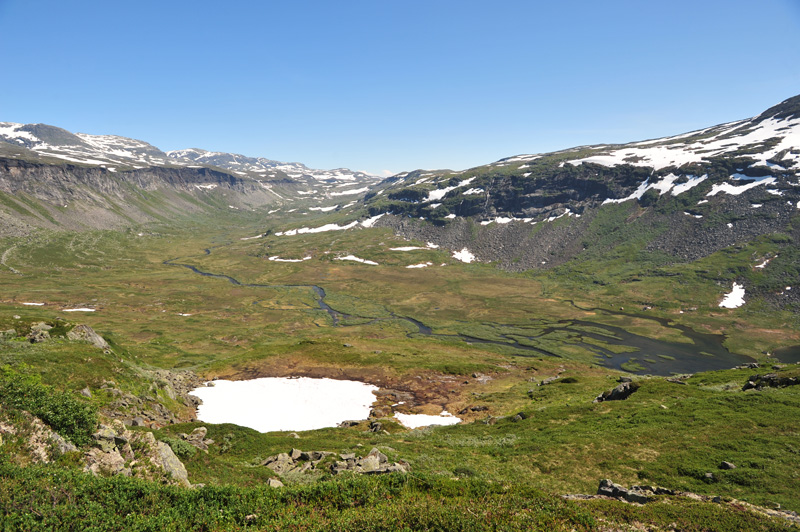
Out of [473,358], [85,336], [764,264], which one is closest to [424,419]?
[473,358]

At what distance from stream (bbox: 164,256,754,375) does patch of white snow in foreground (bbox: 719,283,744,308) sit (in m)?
32.0

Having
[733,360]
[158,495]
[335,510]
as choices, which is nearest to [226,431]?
[158,495]

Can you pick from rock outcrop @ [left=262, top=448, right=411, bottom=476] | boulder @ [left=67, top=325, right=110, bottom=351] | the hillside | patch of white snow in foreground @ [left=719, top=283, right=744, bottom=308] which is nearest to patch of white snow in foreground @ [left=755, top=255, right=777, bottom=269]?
patch of white snow in foreground @ [left=719, top=283, right=744, bottom=308]

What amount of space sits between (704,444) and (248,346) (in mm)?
99563

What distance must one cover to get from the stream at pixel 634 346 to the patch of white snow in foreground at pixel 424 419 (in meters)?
60.4

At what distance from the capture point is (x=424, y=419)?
1893 inches

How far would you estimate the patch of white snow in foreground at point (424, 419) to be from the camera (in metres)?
46.4

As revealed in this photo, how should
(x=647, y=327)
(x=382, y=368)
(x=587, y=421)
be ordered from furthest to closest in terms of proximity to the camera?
1. (x=647, y=327)
2. (x=382, y=368)
3. (x=587, y=421)

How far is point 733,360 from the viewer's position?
10069 cm

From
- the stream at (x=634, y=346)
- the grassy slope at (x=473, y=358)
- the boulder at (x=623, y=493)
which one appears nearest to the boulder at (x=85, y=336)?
the grassy slope at (x=473, y=358)

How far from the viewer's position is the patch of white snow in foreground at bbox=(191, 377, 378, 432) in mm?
43375

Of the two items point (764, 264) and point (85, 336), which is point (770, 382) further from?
point (764, 264)

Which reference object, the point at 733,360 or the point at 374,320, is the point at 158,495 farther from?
the point at 733,360

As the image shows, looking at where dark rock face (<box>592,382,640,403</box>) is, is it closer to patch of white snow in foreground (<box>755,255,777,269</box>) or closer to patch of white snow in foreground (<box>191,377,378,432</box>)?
patch of white snow in foreground (<box>191,377,378,432</box>)
